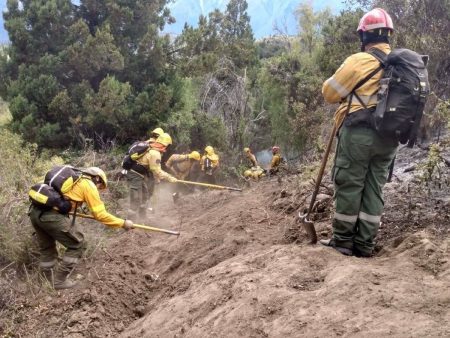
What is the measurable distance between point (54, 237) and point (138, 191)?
3.90m

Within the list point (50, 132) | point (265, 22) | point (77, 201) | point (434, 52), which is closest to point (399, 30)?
point (434, 52)

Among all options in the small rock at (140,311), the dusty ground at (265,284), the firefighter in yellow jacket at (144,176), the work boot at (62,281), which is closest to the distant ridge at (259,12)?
the firefighter in yellow jacket at (144,176)

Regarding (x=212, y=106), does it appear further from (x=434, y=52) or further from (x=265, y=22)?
(x=265, y=22)

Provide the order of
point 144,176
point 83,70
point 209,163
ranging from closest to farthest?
1. point 144,176
2. point 209,163
3. point 83,70

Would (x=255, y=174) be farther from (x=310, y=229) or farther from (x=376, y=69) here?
(x=376, y=69)

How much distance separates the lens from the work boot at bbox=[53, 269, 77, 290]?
5926 mm

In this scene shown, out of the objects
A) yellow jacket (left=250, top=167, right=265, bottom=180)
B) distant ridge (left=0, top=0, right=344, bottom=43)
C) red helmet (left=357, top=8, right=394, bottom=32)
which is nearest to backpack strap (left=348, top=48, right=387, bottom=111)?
red helmet (left=357, top=8, right=394, bottom=32)

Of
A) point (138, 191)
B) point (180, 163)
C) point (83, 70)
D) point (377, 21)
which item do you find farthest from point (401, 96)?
point (83, 70)

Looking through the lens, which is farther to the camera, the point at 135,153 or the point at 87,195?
the point at 135,153

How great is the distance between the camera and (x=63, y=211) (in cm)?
586

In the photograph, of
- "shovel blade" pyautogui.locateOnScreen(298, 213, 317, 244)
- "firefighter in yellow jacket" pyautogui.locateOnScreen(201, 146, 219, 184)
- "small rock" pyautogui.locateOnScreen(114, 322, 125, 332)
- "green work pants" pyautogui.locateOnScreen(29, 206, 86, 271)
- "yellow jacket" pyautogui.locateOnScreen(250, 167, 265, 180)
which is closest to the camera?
"shovel blade" pyautogui.locateOnScreen(298, 213, 317, 244)

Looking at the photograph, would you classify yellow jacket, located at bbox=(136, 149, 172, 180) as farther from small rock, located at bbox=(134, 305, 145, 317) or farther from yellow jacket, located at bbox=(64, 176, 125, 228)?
small rock, located at bbox=(134, 305, 145, 317)

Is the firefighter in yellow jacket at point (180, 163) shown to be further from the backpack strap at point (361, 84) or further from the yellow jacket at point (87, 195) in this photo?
the backpack strap at point (361, 84)

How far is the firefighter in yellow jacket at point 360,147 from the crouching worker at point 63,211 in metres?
2.87
